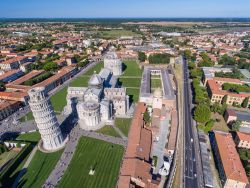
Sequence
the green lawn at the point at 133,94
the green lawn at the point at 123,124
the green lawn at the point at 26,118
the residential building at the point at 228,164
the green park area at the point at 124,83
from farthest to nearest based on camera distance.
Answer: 1. the green lawn at the point at 133,94
2. the green park area at the point at 124,83
3. the green lawn at the point at 26,118
4. the green lawn at the point at 123,124
5. the residential building at the point at 228,164

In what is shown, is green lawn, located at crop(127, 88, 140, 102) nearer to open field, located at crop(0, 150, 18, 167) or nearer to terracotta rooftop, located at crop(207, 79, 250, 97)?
terracotta rooftop, located at crop(207, 79, 250, 97)

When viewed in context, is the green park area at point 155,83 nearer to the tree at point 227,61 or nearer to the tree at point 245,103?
the tree at point 245,103

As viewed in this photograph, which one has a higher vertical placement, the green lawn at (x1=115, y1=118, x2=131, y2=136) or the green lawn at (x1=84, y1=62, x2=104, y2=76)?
the green lawn at (x1=84, y1=62, x2=104, y2=76)

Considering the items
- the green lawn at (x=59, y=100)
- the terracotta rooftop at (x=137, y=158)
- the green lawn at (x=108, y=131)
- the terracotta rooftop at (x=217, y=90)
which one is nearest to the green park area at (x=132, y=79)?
the green lawn at (x=108, y=131)

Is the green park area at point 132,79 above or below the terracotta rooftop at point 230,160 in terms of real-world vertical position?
above

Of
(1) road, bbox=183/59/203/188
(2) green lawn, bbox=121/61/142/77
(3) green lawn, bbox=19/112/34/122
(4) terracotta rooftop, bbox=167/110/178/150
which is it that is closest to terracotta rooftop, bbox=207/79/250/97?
(1) road, bbox=183/59/203/188

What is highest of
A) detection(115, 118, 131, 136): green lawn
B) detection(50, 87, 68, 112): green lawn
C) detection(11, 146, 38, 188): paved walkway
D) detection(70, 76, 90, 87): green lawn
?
detection(70, 76, 90, 87): green lawn

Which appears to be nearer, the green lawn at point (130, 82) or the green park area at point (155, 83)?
the green park area at point (155, 83)

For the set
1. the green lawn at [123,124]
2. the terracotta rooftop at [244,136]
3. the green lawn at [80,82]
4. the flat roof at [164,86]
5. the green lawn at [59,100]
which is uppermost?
the flat roof at [164,86]
